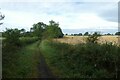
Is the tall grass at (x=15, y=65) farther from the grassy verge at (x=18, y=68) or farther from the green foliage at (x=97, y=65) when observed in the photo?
the green foliage at (x=97, y=65)

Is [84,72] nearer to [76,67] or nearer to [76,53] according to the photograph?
[76,67]

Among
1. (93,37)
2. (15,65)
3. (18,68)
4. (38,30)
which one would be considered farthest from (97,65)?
(38,30)

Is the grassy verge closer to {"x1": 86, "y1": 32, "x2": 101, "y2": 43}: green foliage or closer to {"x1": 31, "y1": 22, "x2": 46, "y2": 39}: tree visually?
{"x1": 86, "y1": 32, "x2": 101, "y2": 43}: green foliage

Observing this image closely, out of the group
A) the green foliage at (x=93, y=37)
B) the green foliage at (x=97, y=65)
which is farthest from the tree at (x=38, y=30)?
the green foliage at (x=97, y=65)

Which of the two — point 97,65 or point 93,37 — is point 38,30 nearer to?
point 93,37

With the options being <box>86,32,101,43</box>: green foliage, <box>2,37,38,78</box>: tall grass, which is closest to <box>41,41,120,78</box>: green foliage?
<box>2,37,38,78</box>: tall grass

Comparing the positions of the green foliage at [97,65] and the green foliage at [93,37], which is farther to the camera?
the green foliage at [93,37]

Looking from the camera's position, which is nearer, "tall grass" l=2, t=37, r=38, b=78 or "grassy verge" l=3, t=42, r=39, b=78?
"grassy verge" l=3, t=42, r=39, b=78

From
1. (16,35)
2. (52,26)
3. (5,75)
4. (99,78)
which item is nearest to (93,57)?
(99,78)

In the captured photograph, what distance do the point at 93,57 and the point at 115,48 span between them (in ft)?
6.90

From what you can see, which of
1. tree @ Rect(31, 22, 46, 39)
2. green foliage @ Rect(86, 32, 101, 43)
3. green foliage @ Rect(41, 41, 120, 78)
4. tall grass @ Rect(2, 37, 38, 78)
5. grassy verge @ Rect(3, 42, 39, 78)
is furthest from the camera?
tree @ Rect(31, 22, 46, 39)

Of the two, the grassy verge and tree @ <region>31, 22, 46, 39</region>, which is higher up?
tree @ <region>31, 22, 46, 39</region>

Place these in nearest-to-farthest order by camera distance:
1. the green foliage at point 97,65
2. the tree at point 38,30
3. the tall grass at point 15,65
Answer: the green foliage at point 97,65
the tall grass at point 15,65
the tree at point 38,30

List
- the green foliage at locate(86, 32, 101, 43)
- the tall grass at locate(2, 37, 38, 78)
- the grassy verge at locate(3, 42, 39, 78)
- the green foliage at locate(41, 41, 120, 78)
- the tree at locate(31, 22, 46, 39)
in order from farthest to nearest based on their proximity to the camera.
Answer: the tree at locate(31, 22, 46, 39)
the green foliage at locate(86, 32, 101, 43)
the tall grass at locate(2, 37, 38, 78)
the grassy verge at locate(3, 42, 39, 78)
the green foliage at locate(41, 41, 120, 78)
